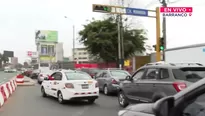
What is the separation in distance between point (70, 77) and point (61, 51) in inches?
4225

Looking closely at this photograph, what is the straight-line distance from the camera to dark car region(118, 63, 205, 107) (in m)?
7.91

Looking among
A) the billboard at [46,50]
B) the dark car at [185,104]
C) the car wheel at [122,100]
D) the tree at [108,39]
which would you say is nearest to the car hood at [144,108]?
the dark car at [185,104]

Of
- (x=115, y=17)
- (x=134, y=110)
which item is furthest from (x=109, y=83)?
(x=115, y=17)

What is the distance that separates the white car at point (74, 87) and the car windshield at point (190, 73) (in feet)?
16.6

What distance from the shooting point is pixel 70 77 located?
41.5 ft

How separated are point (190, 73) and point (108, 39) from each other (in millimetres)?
33736

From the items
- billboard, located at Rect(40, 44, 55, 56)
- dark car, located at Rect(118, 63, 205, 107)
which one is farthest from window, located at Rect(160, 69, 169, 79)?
billboard, located at Rect(40, 44, 55, 56)

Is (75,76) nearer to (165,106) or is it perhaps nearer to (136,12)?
(165,106)

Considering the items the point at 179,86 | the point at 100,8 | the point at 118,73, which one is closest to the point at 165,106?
the point at 179,86

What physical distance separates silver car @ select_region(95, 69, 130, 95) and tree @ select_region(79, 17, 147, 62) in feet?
77.4

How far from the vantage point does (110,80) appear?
15906mm

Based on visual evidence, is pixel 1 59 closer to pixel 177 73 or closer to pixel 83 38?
pixel 83 38

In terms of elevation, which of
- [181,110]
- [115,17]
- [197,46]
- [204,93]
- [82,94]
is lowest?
[82,94]

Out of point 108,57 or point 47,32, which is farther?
point 47,32
